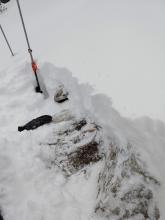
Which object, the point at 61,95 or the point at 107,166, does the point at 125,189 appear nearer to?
the point at 107,166

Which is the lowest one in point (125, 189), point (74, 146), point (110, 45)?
point (125, 189)

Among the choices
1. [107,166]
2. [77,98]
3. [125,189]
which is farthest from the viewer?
[77,98]

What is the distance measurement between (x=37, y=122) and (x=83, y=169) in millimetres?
984

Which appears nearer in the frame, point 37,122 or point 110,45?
point 37,122

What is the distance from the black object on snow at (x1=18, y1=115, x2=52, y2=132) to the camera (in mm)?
3863

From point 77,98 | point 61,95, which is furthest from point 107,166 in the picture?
point 61,95

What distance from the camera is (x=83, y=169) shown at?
11.0ft

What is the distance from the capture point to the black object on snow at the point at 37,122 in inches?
152

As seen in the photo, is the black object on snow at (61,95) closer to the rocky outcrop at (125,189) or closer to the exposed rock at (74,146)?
the exposed rock at (74,146)

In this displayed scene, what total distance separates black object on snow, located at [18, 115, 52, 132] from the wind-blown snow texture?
10cm

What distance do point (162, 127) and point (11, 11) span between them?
759 cm

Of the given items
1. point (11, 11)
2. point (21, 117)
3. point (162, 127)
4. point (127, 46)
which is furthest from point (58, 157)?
point (11, 11)

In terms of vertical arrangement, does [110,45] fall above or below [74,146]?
above

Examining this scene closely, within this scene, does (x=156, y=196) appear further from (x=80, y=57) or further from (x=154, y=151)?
(x=80, y=57)
